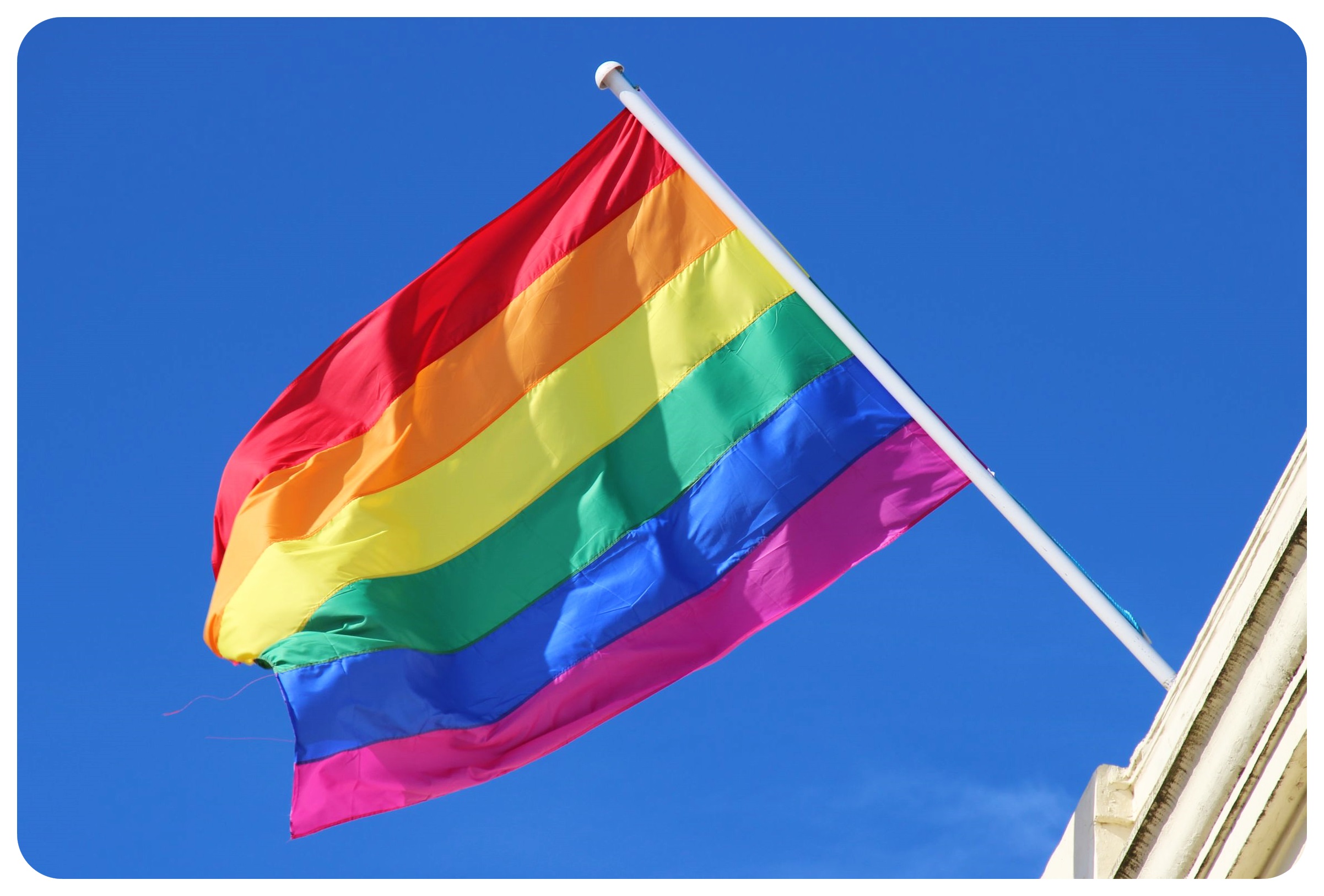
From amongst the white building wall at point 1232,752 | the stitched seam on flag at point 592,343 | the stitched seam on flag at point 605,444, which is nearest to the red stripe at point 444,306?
the stitched seam on flag at point 592,343

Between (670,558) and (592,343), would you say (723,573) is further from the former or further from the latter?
(592,343)

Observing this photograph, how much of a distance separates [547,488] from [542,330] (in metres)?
1.17

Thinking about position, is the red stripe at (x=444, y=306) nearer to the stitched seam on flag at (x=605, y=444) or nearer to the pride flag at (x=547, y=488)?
the pride flag at (x=547, y=488)

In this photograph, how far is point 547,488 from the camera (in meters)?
13.1

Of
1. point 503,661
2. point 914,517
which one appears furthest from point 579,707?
point 914,517

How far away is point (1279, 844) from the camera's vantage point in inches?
340

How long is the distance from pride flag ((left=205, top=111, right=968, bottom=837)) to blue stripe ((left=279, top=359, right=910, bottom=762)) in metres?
0.02

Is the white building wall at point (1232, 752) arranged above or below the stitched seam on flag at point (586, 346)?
below

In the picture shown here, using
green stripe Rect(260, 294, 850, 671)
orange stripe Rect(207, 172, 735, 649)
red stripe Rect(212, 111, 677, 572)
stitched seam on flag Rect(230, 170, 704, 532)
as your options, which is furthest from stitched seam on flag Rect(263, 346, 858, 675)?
red stripe Rect(212, 111, 677, 572)

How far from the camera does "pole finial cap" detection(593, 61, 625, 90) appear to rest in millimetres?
12812

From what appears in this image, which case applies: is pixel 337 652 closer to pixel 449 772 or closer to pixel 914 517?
pixel 449 772

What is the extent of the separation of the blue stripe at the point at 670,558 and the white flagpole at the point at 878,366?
0.57m

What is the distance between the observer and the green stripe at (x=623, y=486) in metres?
12.8

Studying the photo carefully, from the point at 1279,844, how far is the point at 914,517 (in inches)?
162
